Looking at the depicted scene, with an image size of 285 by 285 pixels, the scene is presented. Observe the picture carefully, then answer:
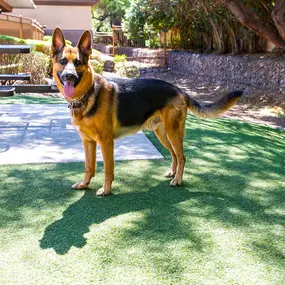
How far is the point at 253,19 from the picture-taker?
1124cm

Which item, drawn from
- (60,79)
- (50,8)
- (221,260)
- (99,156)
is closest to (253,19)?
(99,156)

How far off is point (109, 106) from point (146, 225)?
1.23 meters

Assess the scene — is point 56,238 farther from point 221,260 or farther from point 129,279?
point 221,260

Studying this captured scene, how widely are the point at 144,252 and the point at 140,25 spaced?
29305mm

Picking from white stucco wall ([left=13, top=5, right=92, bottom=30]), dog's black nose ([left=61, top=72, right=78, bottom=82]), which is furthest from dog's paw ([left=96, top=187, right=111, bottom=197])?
white stucco wall ([left=13, top=5, right=92, bottom=30])

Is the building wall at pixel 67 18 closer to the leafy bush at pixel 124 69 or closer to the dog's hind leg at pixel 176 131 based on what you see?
the leafy bush at pixel 124 69

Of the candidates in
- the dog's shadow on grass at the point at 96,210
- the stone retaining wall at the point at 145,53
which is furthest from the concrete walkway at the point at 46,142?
the stone retaining wall at the point at 145,53

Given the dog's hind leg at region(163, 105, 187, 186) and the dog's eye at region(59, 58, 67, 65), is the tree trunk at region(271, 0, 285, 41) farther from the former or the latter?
the dog's eye at region(59, 58, 67, 65)

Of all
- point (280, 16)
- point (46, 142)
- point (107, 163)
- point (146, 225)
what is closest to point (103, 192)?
point (107, 163)

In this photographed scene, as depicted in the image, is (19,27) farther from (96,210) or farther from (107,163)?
(96,210)

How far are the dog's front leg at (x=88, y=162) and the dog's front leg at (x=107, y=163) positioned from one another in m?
0.23

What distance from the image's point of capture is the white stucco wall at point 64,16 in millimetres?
29062

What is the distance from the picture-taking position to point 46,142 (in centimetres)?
642

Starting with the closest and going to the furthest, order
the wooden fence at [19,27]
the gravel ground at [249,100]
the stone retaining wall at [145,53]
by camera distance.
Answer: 1. the gravel ground at [249,100]
2. the wooden fence at [19,27]
3. the stone retaining wall at [145,53]
